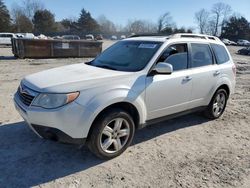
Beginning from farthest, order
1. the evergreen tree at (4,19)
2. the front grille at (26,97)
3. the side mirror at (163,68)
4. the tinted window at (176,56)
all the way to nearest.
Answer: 1. the evergreen tree at (4,19)
2. the tinted window at (176,56)
3. the side mirror at (163,68)
4. the front grille at (26,97)

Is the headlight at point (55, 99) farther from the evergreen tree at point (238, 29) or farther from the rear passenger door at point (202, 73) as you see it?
the evergreen tree at point (238, 29)

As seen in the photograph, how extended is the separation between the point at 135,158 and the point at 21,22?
7808 cm

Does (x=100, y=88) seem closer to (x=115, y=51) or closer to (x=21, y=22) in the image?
(x=115, y=51)

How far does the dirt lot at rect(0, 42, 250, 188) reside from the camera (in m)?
3.48

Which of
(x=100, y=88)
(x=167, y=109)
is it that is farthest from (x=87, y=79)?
(x=167, y=109)

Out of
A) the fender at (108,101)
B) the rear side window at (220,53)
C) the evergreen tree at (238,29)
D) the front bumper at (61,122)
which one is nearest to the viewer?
the front bumper at (61,122)

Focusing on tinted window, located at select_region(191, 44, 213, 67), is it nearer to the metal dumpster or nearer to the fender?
the fender

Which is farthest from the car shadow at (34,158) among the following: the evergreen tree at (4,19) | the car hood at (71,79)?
the evergreen tree at (4,19)

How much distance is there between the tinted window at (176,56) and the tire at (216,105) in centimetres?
127

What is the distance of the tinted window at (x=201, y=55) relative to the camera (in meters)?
5.07

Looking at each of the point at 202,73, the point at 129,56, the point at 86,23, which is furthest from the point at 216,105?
the point at 86,23

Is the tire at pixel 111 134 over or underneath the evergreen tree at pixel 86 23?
underneath

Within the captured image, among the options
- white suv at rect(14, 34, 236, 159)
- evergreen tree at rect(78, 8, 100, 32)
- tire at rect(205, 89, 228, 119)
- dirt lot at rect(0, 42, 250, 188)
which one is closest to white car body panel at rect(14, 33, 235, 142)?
white suv at rect(14, 34, 236, 159)

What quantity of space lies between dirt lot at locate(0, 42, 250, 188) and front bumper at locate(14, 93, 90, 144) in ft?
1.61
